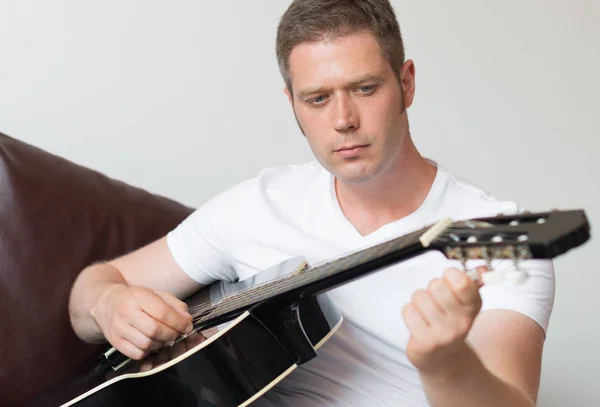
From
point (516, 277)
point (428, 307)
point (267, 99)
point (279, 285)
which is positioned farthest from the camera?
point (267, 99)

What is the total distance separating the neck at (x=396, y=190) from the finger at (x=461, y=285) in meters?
0.67

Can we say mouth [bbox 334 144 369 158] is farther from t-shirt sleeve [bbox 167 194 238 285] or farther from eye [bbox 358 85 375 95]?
t-shirt sleeve [bbox 167 194 238 285]

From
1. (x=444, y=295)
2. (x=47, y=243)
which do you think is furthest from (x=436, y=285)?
(x=47, y=243)

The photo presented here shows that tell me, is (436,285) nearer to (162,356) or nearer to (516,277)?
(516,277)

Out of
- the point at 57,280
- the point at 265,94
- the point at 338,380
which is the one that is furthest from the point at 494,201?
the point at 265,94

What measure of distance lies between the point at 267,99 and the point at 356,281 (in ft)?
3.35

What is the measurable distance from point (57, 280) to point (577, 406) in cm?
161

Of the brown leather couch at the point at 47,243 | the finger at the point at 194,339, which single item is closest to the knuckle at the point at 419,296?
the finger at the point at 194,339

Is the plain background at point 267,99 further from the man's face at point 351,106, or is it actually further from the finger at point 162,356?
the finger at point 162,356

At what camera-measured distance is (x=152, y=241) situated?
6.55ft

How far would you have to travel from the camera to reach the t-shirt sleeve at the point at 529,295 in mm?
1394

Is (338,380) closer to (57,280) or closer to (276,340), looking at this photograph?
(276,340)

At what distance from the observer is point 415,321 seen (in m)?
1.02

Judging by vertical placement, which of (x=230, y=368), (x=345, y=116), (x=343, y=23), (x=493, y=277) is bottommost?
(x=230, y=368)
